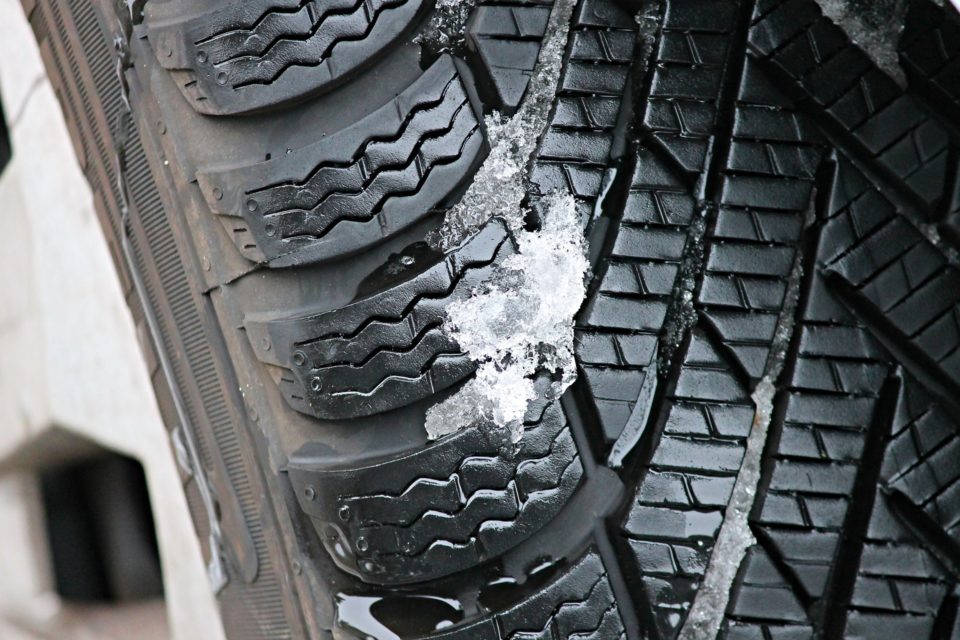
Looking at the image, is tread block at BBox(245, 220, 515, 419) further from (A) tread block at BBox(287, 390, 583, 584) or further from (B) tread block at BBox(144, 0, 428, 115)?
(B) tread block at BBox(144, 0, 428, 115)

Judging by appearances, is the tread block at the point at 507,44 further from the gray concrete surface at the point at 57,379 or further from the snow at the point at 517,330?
the gray concrete surface at the point at 57,379

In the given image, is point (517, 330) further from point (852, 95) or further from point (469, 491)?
point (852, 95)

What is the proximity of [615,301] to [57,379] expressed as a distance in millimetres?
1325

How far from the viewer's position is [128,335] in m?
1.86

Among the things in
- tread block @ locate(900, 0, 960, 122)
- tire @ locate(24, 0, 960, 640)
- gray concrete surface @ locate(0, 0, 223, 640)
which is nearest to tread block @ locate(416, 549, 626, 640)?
tire @ locate(24, 0, 960, 640)

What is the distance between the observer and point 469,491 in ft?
2.89

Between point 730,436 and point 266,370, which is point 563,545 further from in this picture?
point 266,370

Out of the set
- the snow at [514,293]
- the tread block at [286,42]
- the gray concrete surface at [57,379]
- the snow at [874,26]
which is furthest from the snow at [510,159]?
the gray concrete surface at [57,379]

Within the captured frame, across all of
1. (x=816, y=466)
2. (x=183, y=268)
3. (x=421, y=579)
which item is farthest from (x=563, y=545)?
(x=183, y=268)

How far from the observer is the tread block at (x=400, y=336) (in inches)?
34.4

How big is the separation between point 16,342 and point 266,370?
1183mm

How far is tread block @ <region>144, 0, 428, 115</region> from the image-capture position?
87cm

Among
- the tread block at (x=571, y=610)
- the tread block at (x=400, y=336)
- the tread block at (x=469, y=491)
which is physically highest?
the tread block at (x=400, y=336)

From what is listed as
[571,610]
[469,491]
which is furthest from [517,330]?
[571,610]
